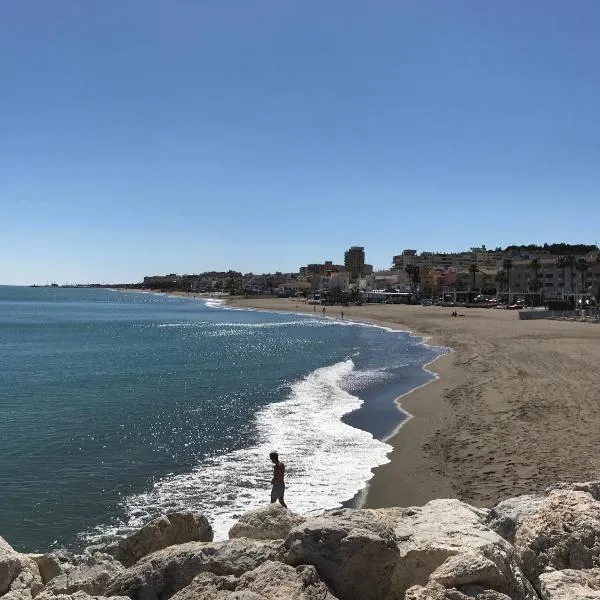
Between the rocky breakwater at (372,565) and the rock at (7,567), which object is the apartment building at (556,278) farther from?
the rock at (7,567)

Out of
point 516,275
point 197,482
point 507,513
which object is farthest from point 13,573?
point 516,275

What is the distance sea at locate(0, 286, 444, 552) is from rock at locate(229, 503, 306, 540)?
4.22m

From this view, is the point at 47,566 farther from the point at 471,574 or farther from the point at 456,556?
the point at 471,574

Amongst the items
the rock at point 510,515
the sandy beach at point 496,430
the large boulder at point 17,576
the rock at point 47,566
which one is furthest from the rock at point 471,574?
the sandy beach at point 496,430

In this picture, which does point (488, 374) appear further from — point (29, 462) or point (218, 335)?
point (218, 335)

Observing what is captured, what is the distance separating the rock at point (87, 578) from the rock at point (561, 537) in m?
3.97

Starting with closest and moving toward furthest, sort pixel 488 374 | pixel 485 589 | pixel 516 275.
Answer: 1. pixel 485 589
2. pixel 488 374
3. pixel 516 275

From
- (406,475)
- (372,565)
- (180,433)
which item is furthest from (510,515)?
(180,433)

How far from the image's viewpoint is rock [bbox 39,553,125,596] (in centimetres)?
587

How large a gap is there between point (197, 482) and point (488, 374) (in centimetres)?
1898

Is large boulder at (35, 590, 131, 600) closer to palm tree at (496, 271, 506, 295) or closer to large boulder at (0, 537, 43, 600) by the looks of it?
large boulder at (0, 537, 43, 600)

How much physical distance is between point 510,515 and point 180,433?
Result: 552 inches

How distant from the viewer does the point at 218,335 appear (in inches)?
2349

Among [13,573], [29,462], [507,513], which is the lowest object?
[29,462]
